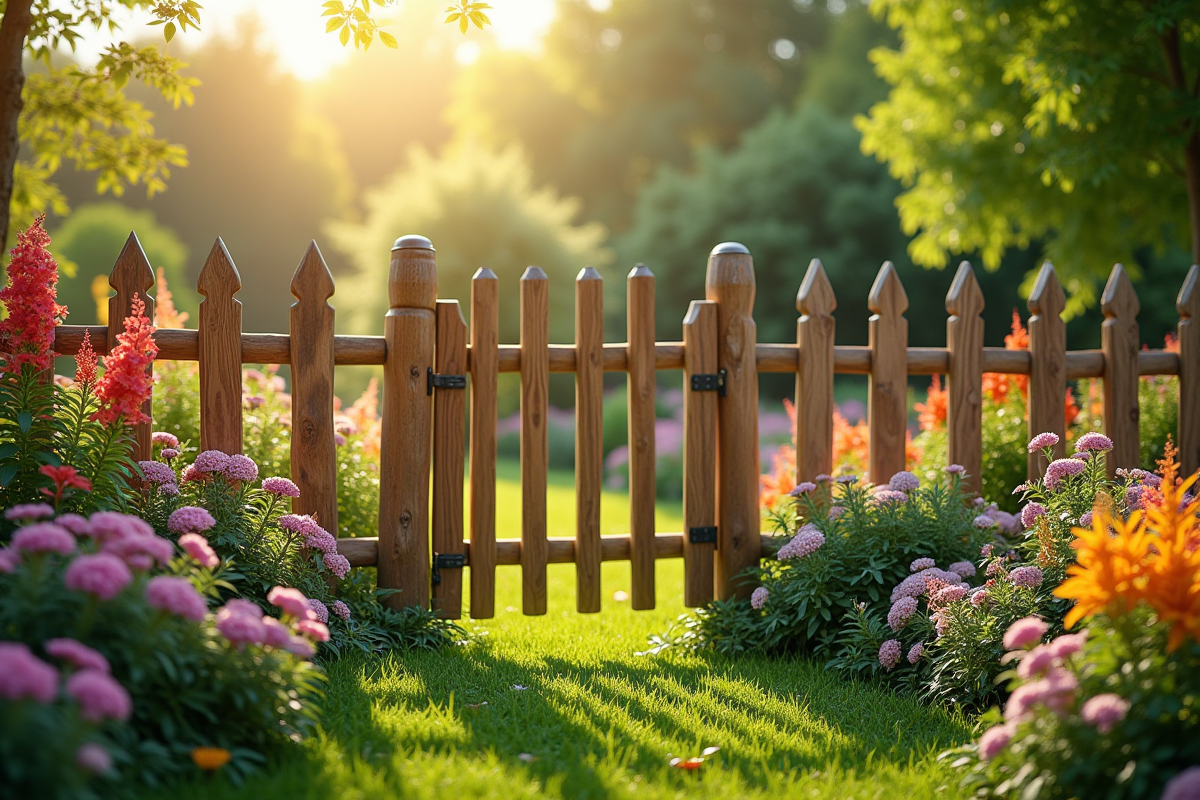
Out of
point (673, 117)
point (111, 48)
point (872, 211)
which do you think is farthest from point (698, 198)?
point (111, 48)

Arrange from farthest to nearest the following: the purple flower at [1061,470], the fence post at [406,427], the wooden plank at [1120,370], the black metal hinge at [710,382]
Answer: the wooden plank at [1120,370] < the black metal hinge at [710,382] < the fence post at [406,427] < the purple flower at [1061,470]


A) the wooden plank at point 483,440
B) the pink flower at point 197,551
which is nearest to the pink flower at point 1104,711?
the pink flower at point 197,551

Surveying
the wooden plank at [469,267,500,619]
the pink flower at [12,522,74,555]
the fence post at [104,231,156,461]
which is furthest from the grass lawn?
the fence post at [104,231,156,461]

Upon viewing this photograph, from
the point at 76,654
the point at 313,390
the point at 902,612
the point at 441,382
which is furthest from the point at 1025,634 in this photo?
the point at 313,390

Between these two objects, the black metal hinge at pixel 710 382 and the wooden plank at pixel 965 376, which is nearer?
the black metal hinge at pixel 710 382

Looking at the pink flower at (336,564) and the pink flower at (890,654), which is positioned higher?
the pink flower at (336,564)

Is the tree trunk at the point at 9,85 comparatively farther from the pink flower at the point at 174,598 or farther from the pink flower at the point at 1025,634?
the pink flower at the point at 1025,634

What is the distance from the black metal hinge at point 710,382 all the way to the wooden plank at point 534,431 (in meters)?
0.70

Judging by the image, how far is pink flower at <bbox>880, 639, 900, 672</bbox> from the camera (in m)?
3.08

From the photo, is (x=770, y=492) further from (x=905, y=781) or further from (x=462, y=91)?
(x=462, y=91)

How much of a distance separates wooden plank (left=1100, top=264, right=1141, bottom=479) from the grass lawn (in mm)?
2557

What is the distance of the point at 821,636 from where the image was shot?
11.8 feet

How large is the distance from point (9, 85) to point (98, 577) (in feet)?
8.91

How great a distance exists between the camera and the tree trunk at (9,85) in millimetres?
3504
